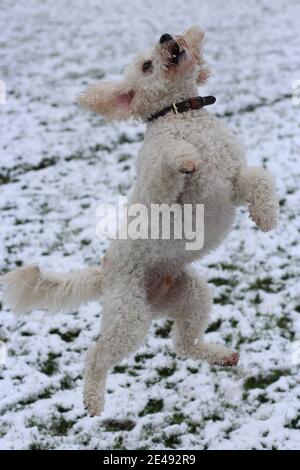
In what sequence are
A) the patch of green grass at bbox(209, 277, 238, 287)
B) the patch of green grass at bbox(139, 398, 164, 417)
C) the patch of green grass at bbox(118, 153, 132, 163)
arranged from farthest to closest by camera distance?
the patch of green grass at bbox(118, 153, 132, 163) < the patch of green grass at bbox(209, 277, 238, 287) < the patch of green grass at bbox(139, 398, 164, 417)

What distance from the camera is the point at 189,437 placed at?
3559mm

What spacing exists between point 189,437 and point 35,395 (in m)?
1.04

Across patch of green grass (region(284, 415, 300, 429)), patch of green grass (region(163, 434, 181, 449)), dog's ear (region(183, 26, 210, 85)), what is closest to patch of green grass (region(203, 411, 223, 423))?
patch of green grass (region(163, 434, 181, 449))

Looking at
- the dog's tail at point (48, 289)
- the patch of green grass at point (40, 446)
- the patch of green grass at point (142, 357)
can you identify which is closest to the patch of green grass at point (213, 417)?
the patch of green grass at point (142, 357)

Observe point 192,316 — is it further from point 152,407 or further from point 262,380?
point 262,380

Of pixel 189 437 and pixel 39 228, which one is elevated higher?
pixel 39 228

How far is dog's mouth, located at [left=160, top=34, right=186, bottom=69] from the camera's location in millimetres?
2859

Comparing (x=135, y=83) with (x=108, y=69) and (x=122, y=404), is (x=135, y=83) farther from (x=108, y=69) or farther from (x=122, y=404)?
(x=108, y=69)

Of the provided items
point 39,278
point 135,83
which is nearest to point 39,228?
point 39,278

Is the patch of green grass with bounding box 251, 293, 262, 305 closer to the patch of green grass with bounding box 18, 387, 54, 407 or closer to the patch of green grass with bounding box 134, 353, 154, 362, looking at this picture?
the patch of green grass with bounding box 134, 353, 154, 362

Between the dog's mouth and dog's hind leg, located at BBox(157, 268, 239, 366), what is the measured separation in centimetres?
111

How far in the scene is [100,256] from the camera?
5309 millimetres

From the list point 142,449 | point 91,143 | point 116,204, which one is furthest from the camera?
point 91,143

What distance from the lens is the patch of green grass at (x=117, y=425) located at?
12.1 ft
